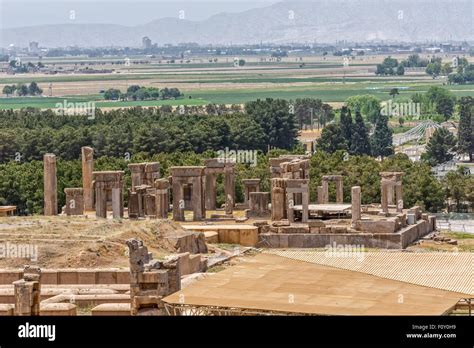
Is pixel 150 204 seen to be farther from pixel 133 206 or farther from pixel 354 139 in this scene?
pixel 354 139

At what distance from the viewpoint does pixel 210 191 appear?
72.9 metres

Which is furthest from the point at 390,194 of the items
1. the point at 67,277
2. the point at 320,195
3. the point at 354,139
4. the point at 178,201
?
the point at 354,139

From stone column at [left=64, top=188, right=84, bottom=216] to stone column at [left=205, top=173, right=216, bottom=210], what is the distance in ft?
20.1

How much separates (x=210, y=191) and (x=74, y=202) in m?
7.35

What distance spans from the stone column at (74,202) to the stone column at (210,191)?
6.13 m

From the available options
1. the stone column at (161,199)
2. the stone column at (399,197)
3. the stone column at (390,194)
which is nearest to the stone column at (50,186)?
the stone column at (161,199)

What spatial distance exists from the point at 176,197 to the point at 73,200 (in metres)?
4.38

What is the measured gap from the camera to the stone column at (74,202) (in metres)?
67.8

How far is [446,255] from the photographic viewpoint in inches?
2003

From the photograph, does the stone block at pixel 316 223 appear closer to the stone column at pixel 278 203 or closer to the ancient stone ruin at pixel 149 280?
the stone column at pixel 278 203

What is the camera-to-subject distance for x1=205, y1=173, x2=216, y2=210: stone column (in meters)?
72.4
